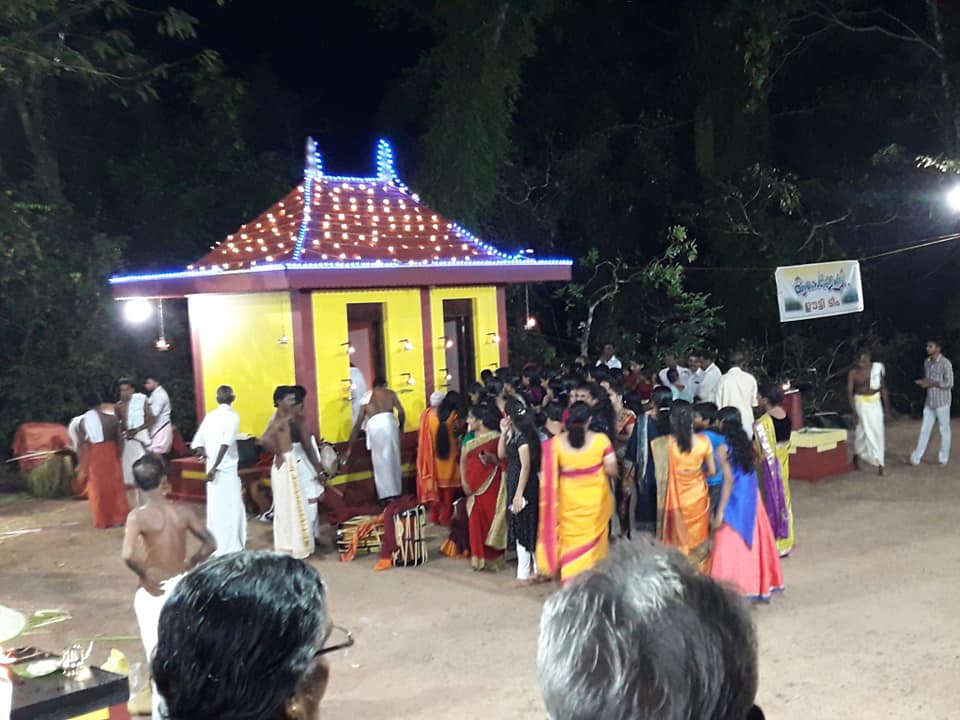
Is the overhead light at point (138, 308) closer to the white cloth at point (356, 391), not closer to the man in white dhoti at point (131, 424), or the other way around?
the man in white dhoti at point (131, 424)

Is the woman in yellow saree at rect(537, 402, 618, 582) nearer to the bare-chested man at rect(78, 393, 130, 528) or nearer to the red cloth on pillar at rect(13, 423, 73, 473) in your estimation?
the bare-chested man at rect(78, 393, 130, 528)

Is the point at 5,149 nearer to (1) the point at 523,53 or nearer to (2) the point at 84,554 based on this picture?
(1) the point at 523,53

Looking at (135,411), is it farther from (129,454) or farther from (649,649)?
(649,649)

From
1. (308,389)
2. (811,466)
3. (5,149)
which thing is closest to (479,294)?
(308,389)

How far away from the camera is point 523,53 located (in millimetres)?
14852

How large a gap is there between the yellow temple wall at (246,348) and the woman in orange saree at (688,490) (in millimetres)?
5026

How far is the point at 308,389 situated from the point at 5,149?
9826mm

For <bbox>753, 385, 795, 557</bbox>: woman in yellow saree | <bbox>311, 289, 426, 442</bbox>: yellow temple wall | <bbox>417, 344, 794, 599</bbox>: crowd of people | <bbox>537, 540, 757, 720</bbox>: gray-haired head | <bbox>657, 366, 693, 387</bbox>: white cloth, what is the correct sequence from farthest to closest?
<bbox>657, 366, 693, 387</bbox>: white cloth → <bbox>311, 289, 426, 442</bbox>: yellow temple wall → <bbox>753, 385, 795, 557</bbox>: woman in yellow saree → <bbox>417, 344, 794, 599</bbox>: crowd of people → <bbox>537, 540, 757, 720</bbox>: gray-haired head

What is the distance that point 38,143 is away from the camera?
50.6 feet

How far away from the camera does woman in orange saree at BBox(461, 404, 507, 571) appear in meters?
7.64

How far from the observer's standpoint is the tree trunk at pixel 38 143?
49.7 feet

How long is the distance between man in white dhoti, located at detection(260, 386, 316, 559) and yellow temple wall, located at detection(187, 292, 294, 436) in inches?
79.4

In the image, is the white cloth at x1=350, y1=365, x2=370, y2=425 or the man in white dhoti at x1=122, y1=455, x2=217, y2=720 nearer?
the man in white dhoti at x1=122, y1=455, x2=217, y2=720

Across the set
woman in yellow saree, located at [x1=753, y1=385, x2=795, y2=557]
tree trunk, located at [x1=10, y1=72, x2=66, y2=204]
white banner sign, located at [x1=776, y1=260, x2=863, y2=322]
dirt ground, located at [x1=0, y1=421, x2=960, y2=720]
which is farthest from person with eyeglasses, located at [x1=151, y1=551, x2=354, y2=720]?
tree trunk, located at [x1=10, y1=72, x2=66, y2=204]
